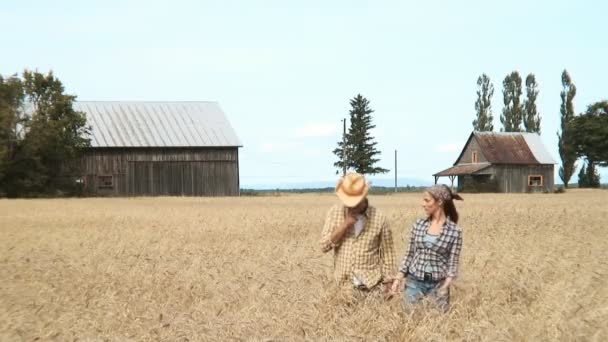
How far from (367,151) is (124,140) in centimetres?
2795

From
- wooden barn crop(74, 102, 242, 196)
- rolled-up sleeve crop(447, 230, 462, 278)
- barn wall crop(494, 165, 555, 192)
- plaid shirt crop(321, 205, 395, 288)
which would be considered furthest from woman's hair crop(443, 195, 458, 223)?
barn wall crop(494, 165, 555, 192)

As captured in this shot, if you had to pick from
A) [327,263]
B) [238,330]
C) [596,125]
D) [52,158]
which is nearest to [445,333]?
[238,330]

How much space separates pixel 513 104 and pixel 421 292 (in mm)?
83871

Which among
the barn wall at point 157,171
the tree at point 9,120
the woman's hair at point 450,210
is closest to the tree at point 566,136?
the barn wall at point 157,171

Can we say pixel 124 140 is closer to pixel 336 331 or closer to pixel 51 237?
pixel 51 237

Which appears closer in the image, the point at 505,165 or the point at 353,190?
the point at 353,190

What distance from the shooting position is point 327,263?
13102mm

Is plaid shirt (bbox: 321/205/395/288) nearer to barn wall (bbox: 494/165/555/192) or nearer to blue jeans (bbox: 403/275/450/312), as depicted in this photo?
blue jeans (bbox: 403/275/450/312)

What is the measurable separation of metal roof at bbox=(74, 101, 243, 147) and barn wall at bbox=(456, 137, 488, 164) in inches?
1004

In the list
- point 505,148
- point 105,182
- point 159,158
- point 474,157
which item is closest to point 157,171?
point 159,158

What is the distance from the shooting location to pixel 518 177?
73.1 m

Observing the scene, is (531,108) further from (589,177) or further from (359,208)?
(359,208)

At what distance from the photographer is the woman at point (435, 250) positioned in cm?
733

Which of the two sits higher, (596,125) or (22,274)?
(596,125)
